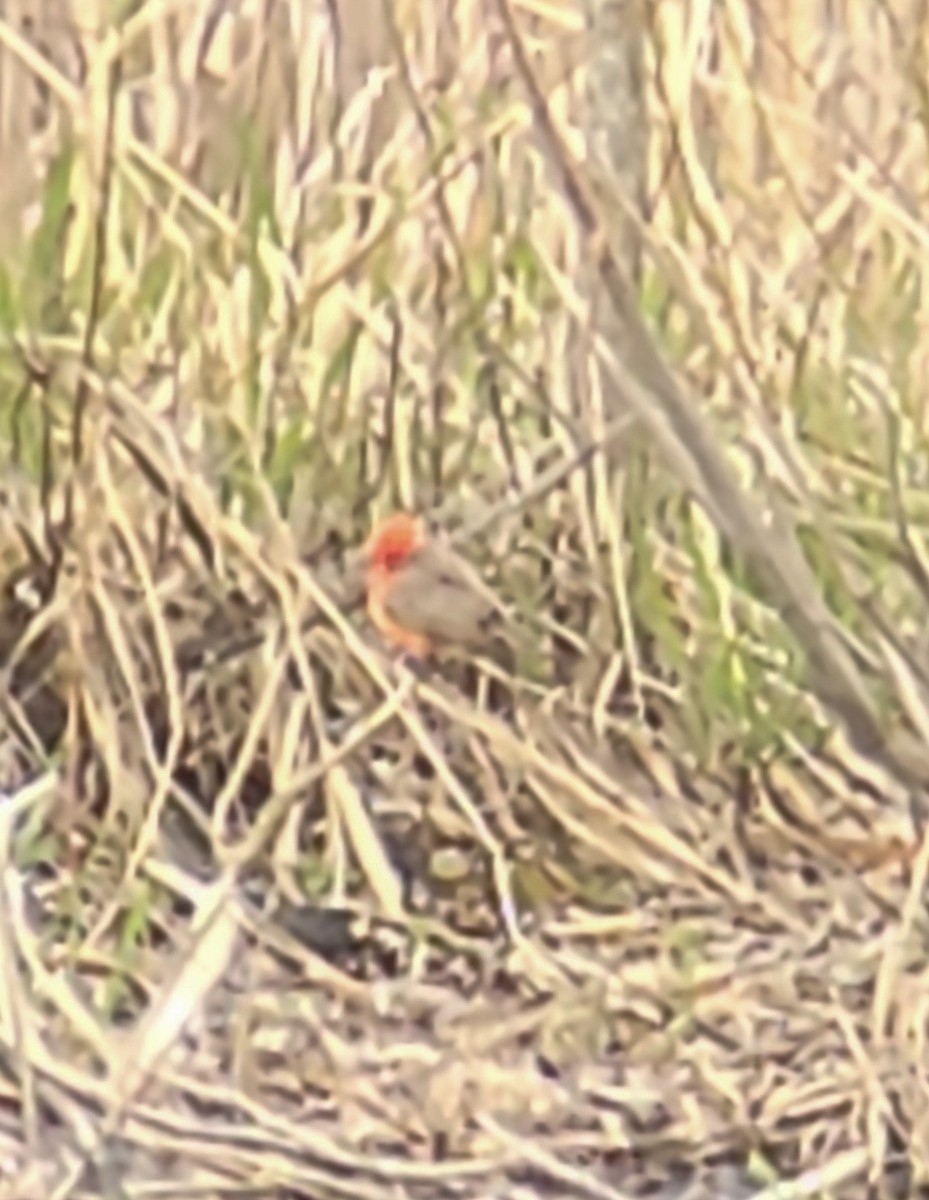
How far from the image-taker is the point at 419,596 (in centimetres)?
69

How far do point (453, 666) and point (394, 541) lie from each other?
5cm

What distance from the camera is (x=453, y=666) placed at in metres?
0.70

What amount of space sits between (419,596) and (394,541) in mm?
22

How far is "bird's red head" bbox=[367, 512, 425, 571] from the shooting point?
2.28 feet

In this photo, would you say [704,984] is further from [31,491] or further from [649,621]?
A: [31,491]

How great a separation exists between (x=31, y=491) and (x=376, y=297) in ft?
0.47

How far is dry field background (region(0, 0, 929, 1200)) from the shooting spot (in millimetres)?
689

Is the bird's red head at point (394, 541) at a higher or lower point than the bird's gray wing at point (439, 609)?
higher

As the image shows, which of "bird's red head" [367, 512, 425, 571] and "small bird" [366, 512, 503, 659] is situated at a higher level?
"bird's red head" [367, 512, 425, 571]

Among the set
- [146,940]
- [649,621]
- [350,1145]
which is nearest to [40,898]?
[146,940]

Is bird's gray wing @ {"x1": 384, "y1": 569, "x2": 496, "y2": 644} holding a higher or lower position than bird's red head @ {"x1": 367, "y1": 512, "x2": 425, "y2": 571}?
lower

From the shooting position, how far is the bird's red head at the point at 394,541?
27.3 inches

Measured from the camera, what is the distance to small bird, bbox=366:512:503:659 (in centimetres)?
69

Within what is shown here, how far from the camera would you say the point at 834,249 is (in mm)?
691
